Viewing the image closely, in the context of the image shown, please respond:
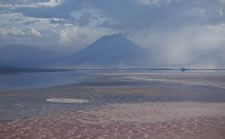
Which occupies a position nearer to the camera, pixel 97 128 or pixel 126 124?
pixel 97 128

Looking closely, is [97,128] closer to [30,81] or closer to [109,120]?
[109,120]

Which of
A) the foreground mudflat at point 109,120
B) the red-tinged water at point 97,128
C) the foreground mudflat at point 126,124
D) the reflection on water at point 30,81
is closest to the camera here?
the red-tinged water at point 97,128

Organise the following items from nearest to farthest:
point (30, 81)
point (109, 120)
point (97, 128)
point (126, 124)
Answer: point (97, 128), point (126, 124), point (109, 120), point (30, 81)

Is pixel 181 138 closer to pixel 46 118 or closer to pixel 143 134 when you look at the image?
pixel 143 134

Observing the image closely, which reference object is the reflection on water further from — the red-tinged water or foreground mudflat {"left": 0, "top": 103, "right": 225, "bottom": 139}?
the red-tinged water

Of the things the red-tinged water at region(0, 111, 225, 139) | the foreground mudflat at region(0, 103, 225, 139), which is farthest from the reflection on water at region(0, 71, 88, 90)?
the red-tinged water at region(0, 111, 225, 139)

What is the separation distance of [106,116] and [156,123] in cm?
403

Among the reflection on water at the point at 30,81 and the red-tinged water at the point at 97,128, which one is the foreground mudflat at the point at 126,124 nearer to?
the red-tinged water at the point at 97,128

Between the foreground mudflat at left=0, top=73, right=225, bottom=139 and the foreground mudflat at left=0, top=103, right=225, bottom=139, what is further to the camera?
the foreground mudflat at left=0, top=73, right=225, bottom=139

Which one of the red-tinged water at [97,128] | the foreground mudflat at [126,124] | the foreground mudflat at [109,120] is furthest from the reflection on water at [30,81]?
the red-tinged water at [97,128]

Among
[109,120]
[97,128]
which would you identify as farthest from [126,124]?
[97,128]

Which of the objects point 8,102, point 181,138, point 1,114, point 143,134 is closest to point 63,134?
point 143,134

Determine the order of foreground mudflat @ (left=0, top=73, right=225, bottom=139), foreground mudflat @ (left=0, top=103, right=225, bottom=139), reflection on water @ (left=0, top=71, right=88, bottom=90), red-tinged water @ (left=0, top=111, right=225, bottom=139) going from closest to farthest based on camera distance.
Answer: red-tinged water @ (left=0, top=111, right=225, bottom=139) < foreground mudflat @ (left=0, top=103, right=225, bottom=139) < foreground mudflat @ (left=0, top=73, right=225, bottom=139) < reflection on water @ (left=0, top=71, right=88, bottom=90)

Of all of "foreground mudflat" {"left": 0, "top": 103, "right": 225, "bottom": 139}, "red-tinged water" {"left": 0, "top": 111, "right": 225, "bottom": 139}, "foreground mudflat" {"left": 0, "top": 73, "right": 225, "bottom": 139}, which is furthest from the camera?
"foreground mudflat" {"left": 0, "top": 73, "right": 225, "bottom": 139}
